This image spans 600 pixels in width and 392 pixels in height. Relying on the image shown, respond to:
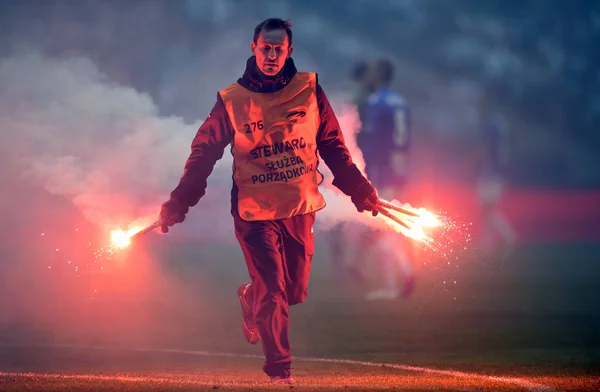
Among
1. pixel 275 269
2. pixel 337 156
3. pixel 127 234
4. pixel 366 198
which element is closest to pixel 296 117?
pixel 337 156

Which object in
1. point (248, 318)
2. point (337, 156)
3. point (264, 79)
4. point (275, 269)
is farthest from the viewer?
point (248, 318)

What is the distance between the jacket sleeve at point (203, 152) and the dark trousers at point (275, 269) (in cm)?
47

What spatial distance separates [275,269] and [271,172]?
3.01ft

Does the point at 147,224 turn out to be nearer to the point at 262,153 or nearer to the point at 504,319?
the point at 262,153

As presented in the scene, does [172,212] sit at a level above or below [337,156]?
below

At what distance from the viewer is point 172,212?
9.98 meters

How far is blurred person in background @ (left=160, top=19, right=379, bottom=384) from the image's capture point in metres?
9.76

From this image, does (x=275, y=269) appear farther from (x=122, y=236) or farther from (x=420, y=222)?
(x=122, y=236)

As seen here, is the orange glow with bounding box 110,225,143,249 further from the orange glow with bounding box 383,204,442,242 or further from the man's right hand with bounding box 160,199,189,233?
the orange glow with bounding box 383,204,442,242

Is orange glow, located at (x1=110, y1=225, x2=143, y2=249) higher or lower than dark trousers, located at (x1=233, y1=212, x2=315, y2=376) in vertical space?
higher

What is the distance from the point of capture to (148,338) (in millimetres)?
16547

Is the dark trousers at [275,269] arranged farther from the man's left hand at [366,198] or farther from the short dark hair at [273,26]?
the short dark hair at [273,26]

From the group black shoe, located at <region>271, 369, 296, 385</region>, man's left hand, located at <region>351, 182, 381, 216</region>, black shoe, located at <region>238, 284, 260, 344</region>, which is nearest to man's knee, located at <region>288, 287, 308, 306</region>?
black shoe, located at <region>238, 284, 260, 344</region>

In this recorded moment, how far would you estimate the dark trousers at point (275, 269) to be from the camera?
9.70m
